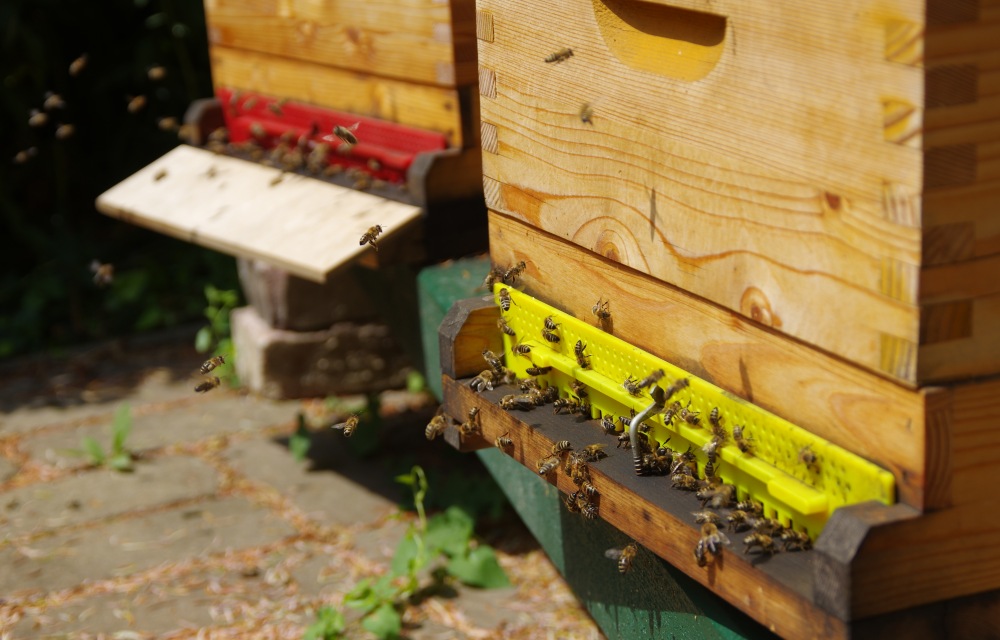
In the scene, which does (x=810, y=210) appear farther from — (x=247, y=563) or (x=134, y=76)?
(x=134, y=76)

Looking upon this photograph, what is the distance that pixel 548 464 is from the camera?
2457 mm

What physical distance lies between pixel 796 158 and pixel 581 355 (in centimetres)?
81

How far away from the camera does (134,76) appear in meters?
6.77

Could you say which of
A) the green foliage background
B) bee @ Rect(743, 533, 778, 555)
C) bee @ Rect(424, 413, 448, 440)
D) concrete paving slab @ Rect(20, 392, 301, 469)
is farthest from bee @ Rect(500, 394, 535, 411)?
the green foliage background

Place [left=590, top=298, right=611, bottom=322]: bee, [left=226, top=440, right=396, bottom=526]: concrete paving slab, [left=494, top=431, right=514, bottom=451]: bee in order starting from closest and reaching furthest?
A: [left=590, top=298, right=611, bottom=322]: bee → [left=494, top=431, right=514, bottom=451]: bee → [left=226, top=440, right=396, bottom=526]: concrete paving slab

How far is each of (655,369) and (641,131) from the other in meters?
0.45

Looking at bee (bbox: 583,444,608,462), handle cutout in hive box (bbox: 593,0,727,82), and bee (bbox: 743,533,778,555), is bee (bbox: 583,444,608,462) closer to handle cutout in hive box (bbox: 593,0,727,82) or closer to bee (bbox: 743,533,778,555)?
bee (bbox: 743,533,778,555)

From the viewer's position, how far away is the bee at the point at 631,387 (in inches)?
93.0

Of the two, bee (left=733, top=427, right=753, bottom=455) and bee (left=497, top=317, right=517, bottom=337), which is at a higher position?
bee (left=733, top=427, right=753, bottom=455)

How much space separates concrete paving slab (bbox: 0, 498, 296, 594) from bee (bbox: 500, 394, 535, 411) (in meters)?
2.05

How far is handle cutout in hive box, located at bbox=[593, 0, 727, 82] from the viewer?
2.06m

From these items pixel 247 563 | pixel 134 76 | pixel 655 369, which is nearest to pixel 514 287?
pixel 655 369

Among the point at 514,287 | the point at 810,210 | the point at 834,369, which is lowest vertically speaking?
the point at 514,287

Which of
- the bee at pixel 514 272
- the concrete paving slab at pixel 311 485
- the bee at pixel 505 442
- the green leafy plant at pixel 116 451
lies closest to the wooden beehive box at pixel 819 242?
the bee at pixel 505 442
